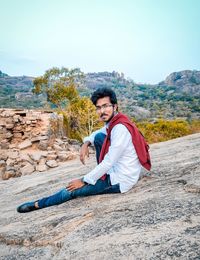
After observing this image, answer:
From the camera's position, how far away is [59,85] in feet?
101

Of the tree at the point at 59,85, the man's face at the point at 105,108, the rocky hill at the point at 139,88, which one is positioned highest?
the rocky hill at the point at 139,88

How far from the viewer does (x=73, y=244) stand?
2668mm

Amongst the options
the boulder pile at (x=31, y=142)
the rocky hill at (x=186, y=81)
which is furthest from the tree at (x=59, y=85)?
the rocky hill at (x=186, y=81)

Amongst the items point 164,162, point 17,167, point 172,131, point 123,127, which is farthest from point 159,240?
point 172,131

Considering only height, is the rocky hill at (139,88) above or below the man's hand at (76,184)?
above

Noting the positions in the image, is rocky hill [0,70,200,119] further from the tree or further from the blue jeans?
the blue jeans

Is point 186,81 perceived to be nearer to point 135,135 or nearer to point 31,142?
point 31,142

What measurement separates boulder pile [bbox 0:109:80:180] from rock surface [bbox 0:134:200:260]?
20.0 feet

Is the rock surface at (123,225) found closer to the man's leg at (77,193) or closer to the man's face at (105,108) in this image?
the man's leg at (77,193)

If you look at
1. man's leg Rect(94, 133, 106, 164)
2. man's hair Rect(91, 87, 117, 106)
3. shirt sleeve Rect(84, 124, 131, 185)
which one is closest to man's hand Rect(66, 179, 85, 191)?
shirt sleeve Rect(84, 124, 131, 185)

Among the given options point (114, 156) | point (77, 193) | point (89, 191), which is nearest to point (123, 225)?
point (114, 156)

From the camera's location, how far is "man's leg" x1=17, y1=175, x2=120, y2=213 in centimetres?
363

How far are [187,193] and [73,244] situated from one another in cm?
122

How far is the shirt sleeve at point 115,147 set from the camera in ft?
11.0
